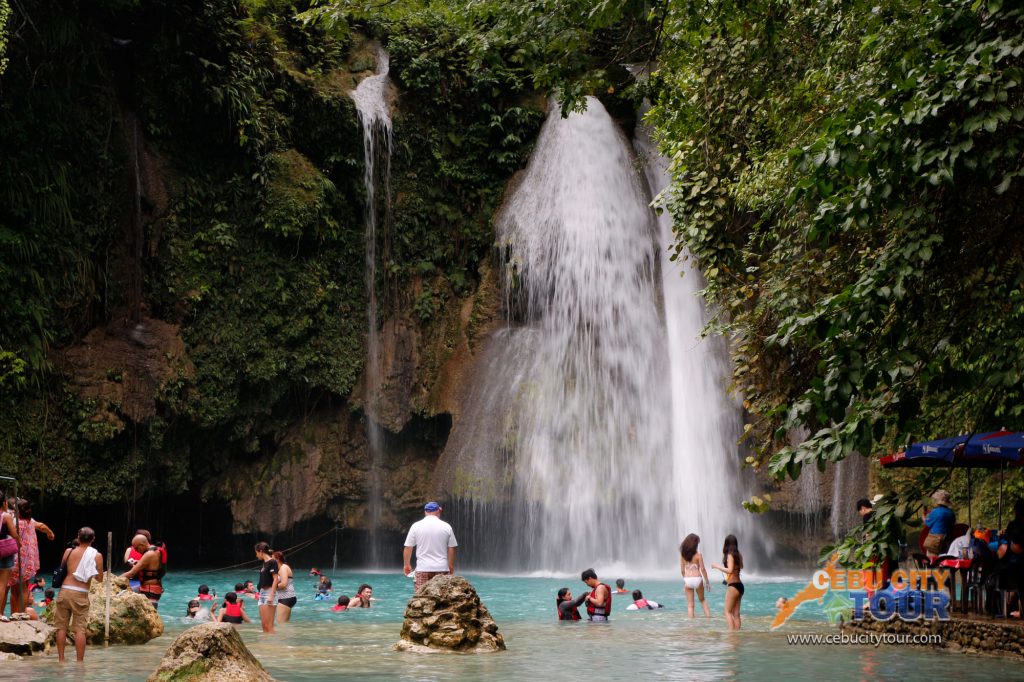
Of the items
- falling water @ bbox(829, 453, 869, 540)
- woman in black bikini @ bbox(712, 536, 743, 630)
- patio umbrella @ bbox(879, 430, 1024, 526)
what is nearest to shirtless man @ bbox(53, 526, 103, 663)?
woman in black bikini @ bbox(712, 536, 743, 630)

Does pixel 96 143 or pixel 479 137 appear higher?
pixel 479 137

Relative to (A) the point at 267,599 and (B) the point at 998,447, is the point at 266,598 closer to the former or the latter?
(A) the point at 267,599

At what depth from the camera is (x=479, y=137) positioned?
97.6 feet

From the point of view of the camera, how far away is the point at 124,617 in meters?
11.8

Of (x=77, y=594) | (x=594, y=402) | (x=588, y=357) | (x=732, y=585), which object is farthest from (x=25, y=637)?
(x=588, y=357)

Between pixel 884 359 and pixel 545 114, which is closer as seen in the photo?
pixel 884 359

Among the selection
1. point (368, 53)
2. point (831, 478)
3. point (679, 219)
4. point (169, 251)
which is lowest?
point (831, 478)

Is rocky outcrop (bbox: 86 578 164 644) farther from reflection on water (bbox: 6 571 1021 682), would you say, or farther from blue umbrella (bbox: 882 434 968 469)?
blue umbrella (bbox: 882 434 968 469)

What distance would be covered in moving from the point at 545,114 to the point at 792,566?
14.2 meters

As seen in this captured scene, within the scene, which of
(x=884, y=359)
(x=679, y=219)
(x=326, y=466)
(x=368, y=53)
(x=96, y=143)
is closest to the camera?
(x=884, y=359)

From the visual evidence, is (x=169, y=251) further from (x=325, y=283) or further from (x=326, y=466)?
(x=326, y=466)

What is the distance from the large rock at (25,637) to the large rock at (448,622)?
3678 mm

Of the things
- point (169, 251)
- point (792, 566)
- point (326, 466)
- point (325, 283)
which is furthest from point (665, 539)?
point (169, 251)

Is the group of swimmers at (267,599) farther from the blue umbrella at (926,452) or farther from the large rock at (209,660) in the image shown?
the blue umbrella at (926,452)
